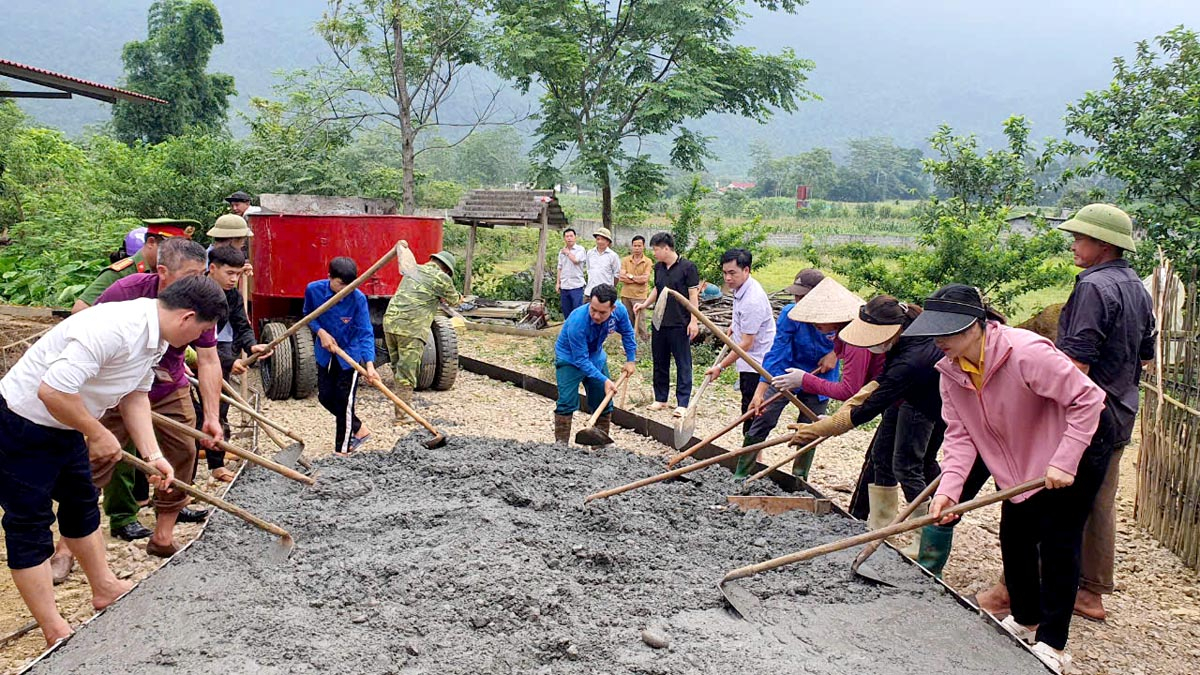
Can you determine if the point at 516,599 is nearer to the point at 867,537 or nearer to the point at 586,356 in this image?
the point at 867,537

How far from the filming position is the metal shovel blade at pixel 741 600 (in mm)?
3199

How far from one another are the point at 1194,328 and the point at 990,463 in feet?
7.17

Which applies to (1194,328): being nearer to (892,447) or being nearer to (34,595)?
(892,447)

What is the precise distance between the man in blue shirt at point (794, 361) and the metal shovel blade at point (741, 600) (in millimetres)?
1762

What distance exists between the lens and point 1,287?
852 centimetres

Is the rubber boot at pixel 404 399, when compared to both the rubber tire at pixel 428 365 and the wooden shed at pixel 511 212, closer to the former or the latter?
the rubber tire at pixel 428 365

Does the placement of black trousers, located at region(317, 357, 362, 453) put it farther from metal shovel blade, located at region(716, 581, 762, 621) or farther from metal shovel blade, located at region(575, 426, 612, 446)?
metal shovel blade, located at region(716, 581, 762, 621)

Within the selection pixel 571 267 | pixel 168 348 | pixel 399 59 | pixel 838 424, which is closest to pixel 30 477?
pixel 168 348

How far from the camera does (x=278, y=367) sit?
705 centimetres

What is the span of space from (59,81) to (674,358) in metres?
6.28

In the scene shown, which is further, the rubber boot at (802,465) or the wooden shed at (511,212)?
the wooden shed at (511,212)

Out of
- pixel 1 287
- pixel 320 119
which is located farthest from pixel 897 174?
pixel 1 287

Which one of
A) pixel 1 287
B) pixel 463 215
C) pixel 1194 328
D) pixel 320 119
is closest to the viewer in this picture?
pixel 1194 328

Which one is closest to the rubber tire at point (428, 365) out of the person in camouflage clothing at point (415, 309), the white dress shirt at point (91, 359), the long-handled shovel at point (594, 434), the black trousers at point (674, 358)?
the person in camouflage clothing at point (415, 309)
